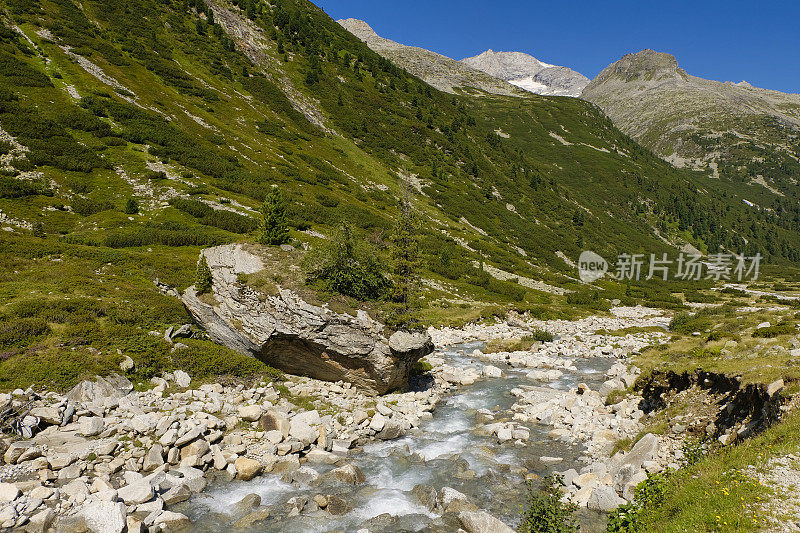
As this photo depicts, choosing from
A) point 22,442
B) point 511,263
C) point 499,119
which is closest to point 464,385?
point 22,442

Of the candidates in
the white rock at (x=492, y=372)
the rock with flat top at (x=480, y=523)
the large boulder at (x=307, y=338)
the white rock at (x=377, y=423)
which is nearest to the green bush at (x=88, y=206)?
the large boulder at (x=307, y=338)

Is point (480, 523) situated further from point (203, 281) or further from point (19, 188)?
point (19, 188)

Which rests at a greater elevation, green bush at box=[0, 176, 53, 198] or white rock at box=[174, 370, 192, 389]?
green bush at box=[0, 176, 53, 198]

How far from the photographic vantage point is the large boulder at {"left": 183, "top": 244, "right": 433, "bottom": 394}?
61.7ft

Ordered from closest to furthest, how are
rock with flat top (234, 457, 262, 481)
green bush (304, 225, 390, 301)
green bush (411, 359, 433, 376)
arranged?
1. rock with flat top (234, 457, 262, 481)
2. green bush (304, 225, 390, 301)
3. green bush (411, 359, 433, 376)

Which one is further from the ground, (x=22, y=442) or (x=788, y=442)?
(x=788, y=442)

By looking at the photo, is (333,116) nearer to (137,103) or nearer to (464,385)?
(137,103)

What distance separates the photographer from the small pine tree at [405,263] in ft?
67.4

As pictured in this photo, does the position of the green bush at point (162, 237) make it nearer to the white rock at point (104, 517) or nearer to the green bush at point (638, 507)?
the white rock at point (104, 517)

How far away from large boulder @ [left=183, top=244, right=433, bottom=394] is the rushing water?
11.7 ft

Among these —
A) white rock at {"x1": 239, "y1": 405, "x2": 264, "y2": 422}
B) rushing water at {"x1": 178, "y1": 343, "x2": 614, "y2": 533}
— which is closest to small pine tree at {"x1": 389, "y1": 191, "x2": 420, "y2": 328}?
rushing water at {"x1": 178, "y1": 343, "x2": 614, "y2": 533}

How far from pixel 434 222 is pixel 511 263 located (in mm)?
17288

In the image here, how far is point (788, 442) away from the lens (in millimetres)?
8992

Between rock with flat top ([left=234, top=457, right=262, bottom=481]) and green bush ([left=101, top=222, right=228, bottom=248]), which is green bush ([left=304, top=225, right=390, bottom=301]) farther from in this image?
green bush ([left=101, top=222, right=228, bottom=248])
